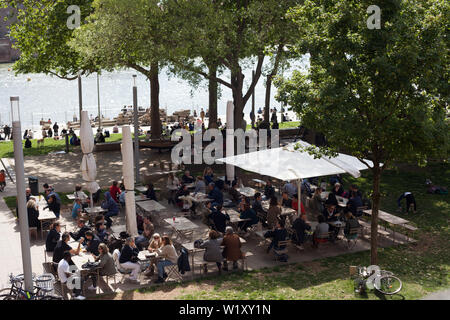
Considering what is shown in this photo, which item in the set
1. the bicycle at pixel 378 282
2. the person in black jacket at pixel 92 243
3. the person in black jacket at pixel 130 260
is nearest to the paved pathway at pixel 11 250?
the person in black jacket at pixel 92 243

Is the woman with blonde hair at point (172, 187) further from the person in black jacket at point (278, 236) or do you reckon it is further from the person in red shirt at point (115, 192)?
the person in black jacket at point (278, 236)

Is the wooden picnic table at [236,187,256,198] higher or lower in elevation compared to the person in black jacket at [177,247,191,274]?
higher

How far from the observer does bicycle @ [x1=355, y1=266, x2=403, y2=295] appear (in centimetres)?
1244

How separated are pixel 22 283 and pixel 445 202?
14.9 metres

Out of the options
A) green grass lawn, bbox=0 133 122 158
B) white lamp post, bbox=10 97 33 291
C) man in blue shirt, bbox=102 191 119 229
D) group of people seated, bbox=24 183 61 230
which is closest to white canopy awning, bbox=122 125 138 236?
man in blue shirt, bbox=102 191 119 229

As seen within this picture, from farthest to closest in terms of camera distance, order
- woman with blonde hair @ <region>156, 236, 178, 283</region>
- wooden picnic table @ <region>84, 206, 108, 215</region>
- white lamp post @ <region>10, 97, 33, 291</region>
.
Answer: wooden picnic table @ <region>84, 206, 108, 215</region>, woman with blonde hair @ <region>156, 236, 178, 283</region>, white lamp post @ <region>10, 97, 33, 291</region>

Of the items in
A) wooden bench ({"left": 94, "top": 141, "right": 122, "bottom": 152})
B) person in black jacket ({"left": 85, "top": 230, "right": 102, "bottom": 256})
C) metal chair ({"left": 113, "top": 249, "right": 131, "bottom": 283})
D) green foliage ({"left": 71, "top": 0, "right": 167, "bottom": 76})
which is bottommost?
metal chair ({"left": 113, "top": 249, "right": 131, "bottom": 283})

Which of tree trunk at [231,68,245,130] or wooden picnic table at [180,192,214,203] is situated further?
tree trunk at [231,68,245,130]

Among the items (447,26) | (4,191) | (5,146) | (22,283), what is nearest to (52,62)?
(5,146)

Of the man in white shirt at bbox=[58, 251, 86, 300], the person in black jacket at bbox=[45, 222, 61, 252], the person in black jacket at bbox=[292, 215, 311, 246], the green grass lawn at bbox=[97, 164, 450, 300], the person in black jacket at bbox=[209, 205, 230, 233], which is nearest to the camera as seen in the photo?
the man in white shirt at bbox=[58, 251, 86, 300]

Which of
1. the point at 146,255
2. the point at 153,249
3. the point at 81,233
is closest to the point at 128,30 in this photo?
the point at 81,233

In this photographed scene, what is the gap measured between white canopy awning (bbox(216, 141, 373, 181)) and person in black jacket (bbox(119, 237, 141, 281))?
481cm

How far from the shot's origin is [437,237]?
16.8 meters

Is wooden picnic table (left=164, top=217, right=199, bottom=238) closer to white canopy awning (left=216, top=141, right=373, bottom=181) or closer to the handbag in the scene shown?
white canopy awning (left=216, top=141, right=373, bottom=181)
